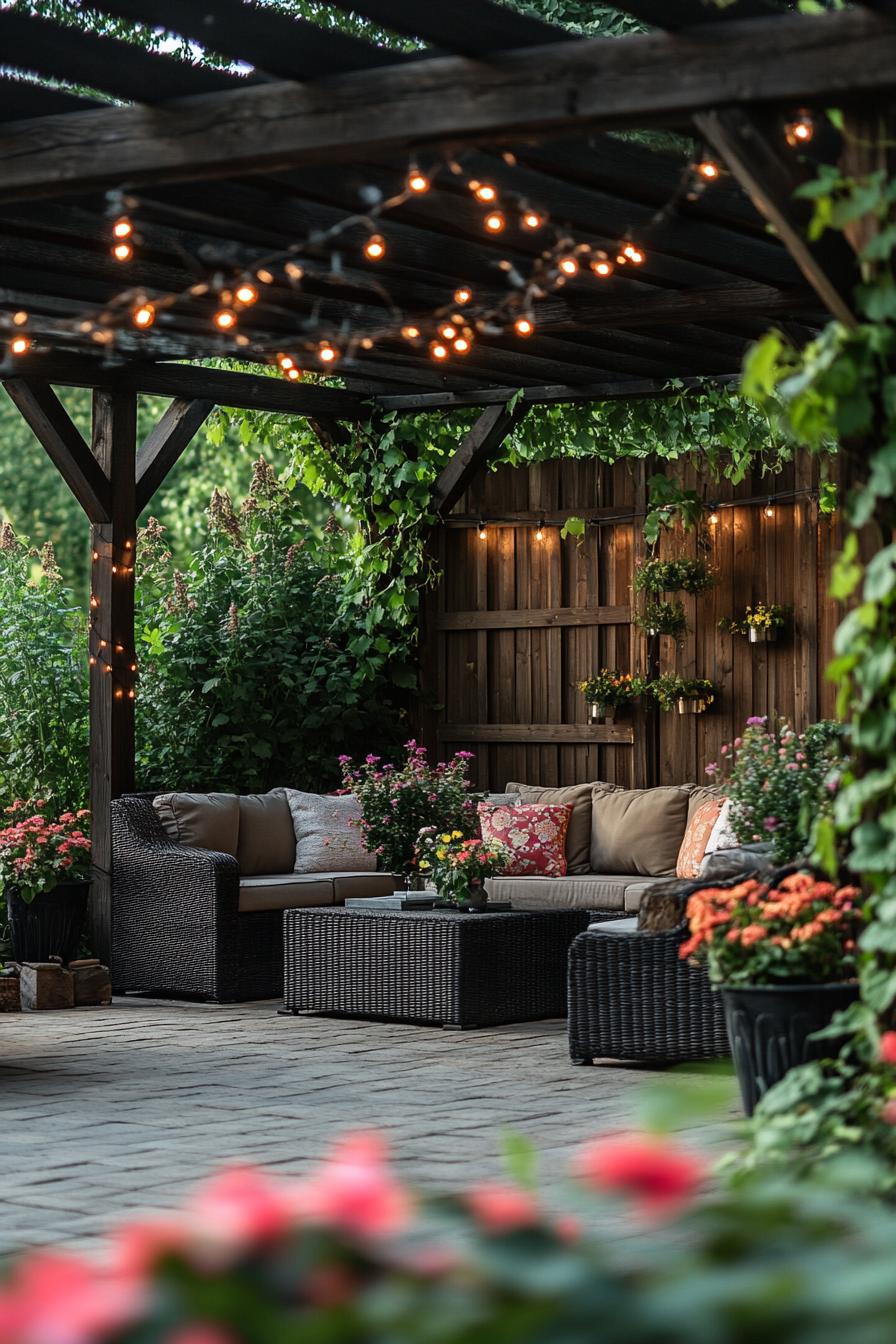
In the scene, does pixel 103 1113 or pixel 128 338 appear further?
pixel 128 338

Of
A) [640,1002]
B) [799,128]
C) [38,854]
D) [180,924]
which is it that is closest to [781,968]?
[640,1002]

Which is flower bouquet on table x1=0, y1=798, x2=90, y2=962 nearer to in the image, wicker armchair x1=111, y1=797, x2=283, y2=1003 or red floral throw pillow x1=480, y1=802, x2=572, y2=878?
wicker armchair x1=111, y1=797, x2=283, y2=1003

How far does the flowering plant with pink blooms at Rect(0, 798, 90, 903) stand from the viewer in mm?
8664

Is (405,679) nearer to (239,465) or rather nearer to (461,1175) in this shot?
(461,1175)

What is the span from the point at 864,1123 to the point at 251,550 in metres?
7.14

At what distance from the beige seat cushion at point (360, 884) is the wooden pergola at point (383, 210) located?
1098mm

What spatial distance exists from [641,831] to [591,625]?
1446 mm

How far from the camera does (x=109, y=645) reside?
9.08 m

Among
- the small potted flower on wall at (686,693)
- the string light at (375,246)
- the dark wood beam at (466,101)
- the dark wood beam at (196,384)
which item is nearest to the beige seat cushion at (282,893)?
the small potted flower on wall at (686,693)

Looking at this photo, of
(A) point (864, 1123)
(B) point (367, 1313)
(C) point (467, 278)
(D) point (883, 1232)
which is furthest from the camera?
(C) point (467, 278)

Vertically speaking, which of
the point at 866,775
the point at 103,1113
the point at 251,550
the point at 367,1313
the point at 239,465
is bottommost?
the point at 103,1113

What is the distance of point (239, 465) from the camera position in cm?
1938

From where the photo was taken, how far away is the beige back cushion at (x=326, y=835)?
30.7 feet

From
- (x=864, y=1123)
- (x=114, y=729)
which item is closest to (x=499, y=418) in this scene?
(x=114, y=729)
